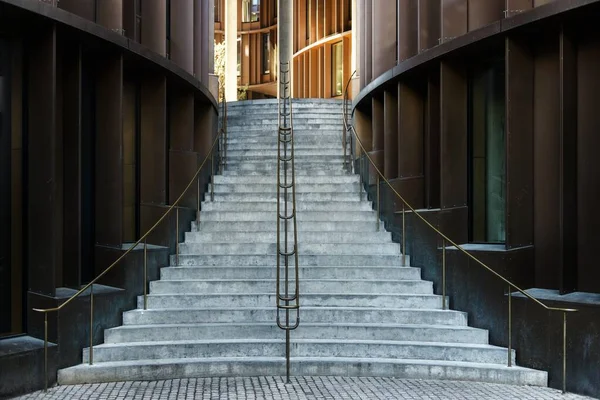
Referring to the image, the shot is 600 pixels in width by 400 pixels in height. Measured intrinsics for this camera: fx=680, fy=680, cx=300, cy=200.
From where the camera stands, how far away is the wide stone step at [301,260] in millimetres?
11141

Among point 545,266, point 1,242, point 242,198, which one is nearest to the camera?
point 1,242

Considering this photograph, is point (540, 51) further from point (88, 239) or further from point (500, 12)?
point (88, 239)

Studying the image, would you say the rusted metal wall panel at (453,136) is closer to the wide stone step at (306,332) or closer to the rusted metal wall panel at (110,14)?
the wide stone step at (306,332)

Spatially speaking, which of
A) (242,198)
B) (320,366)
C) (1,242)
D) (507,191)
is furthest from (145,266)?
(507,191)

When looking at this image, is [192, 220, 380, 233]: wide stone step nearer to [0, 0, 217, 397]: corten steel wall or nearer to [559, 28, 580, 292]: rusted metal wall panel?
[0, 0, 217, 397]: corten steel wall

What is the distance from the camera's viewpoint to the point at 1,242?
827 centimetres

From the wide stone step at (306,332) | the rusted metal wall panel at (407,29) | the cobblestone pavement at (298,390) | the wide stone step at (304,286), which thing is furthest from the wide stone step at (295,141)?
the cobblestone pavement at (298,390)

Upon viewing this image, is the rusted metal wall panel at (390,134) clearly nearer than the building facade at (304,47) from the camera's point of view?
Yes

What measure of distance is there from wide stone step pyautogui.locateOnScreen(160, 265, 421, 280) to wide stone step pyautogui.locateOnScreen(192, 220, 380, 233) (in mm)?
1735

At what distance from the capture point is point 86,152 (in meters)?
9.95

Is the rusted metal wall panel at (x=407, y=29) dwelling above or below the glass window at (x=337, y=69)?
below

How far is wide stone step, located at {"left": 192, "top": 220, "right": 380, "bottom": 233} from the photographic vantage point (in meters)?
12.5

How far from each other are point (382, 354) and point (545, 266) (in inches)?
95.2

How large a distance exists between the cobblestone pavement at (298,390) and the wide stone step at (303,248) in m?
3.36
